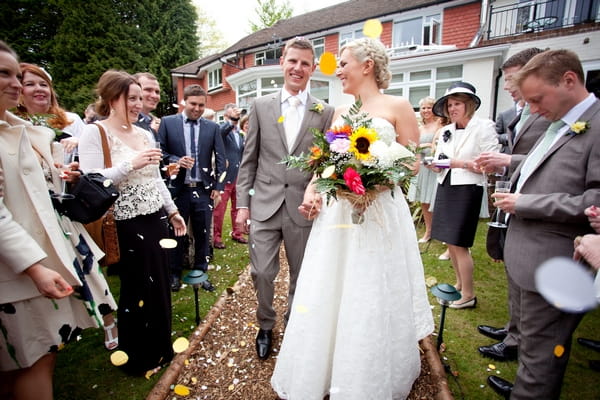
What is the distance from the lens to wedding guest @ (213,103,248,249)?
6109 millimetres

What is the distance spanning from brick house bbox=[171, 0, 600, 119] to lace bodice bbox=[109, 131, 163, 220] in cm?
879

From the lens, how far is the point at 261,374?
2664mm

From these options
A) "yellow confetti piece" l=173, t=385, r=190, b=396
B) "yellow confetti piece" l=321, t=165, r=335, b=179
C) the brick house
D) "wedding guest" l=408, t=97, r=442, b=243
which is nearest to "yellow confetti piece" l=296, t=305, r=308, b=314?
"yellow confetti piece" l=321, t=165, r=335, b=179

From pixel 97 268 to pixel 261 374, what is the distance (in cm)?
157

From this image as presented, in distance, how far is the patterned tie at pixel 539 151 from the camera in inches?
73.9

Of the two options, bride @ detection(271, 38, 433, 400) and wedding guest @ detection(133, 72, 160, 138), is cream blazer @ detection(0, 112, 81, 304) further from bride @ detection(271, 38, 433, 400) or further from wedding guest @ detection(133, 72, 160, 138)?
wedding guest @ detection(133, 72, 160, 138)

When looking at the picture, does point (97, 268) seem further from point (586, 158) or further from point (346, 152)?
point (586, 158)

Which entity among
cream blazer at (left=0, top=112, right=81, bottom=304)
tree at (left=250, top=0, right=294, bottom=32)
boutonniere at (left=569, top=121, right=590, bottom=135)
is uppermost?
tree at (left=250, top=0, right=294, bottom=32)

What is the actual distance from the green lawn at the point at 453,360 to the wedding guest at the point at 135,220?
23cm

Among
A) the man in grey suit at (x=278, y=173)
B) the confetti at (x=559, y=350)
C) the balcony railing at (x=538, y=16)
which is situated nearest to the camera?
the confetti at (x=559, y=350)

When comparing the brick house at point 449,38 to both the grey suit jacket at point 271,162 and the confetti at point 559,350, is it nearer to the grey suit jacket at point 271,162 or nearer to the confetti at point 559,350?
the grey suit jacket at point 271,162

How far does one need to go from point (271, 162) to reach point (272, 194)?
294 millimetres

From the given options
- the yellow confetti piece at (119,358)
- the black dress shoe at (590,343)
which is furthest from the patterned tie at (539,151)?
the yellow confetti piece at (119,358)

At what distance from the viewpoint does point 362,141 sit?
1916 mm
